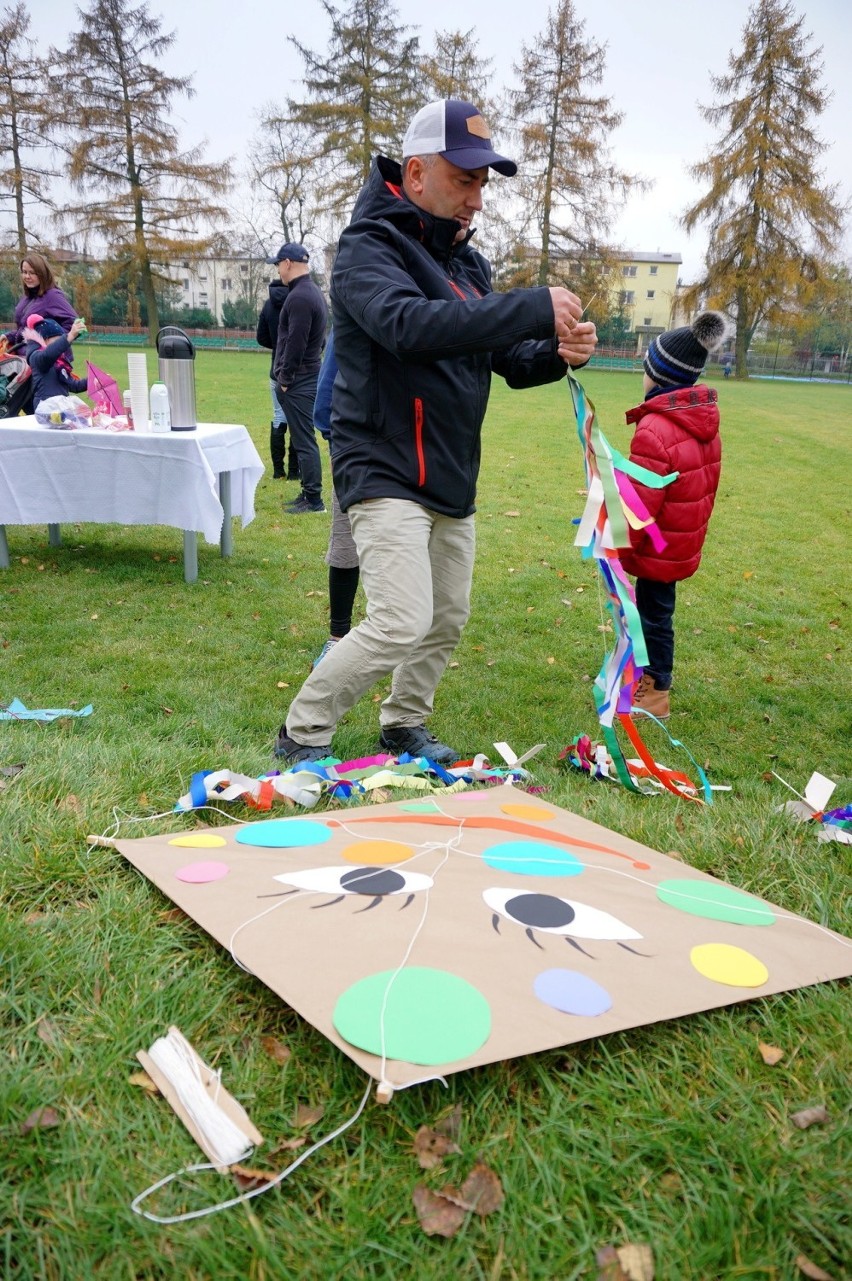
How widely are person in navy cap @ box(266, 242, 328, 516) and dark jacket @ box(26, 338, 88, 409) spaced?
1669 millimetres

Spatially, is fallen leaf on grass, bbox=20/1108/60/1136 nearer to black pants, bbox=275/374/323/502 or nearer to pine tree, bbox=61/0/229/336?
black pants, bbox=275/374/323/502

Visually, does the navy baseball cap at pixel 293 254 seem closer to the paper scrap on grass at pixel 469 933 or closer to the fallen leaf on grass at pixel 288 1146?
the paper scrap on grass at pixel 469 933

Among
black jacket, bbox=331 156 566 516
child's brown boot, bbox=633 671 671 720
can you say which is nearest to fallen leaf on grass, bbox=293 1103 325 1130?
black jacket, bbox=331 156 566 516

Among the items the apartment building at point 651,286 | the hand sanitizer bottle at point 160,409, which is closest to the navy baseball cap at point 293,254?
the hand sanitizer bottle at point 160,409

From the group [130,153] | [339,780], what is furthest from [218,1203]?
[130,153]

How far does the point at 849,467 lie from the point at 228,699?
11.1 m

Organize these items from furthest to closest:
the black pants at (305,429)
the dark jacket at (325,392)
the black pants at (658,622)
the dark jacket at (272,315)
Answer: the dark jacket at (272,315)
the black pants at (305,429)
the dark jacket at (325,392)
the black pants at (658,622)

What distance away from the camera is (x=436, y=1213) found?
1.30 m

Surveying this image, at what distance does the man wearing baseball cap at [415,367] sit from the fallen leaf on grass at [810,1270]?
6.37ft

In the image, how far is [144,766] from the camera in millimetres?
2783

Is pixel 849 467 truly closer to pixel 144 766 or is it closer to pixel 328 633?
pixel 328 633

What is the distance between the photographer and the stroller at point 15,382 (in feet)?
22.7

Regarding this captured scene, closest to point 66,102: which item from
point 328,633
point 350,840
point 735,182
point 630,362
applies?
point 735,182

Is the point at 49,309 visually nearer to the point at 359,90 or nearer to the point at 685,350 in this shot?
the point at 685,350
